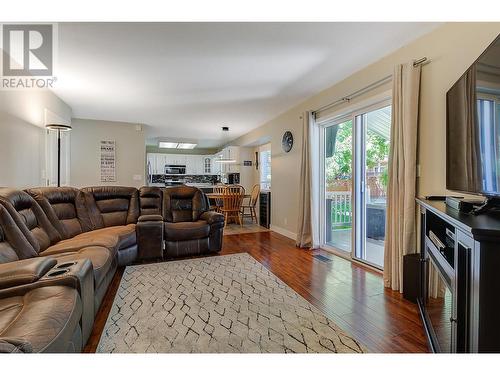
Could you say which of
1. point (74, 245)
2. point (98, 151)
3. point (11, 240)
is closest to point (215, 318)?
point (74, 245)

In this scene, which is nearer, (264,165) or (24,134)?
(24,134)

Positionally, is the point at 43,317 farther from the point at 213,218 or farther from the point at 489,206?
the point at 213,218

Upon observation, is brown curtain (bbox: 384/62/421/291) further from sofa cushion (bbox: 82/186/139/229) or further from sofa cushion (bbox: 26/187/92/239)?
sofa cushion (bbox: 26/187/92/239)

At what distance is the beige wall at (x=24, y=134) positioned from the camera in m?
2.60

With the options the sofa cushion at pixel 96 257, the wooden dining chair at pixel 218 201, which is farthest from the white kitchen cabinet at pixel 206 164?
the sofa cushion at pixel 96 257

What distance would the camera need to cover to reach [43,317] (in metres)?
1.06

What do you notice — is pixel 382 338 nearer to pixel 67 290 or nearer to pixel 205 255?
→ pixel 67 290

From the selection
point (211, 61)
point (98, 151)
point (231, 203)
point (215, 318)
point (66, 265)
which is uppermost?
point (211, 61)

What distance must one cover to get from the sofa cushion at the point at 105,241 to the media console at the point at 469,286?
260cm

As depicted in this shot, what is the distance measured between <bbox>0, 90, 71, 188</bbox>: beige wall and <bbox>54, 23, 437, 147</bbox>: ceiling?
41cm

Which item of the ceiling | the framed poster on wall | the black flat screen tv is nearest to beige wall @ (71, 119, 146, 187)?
the framed poster on wall

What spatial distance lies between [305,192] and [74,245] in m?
3.02

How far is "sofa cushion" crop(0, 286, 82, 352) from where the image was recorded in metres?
0.96

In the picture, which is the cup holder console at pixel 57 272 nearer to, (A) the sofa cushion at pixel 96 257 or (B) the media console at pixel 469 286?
(A) the sofa cushion at pixel 96 257
